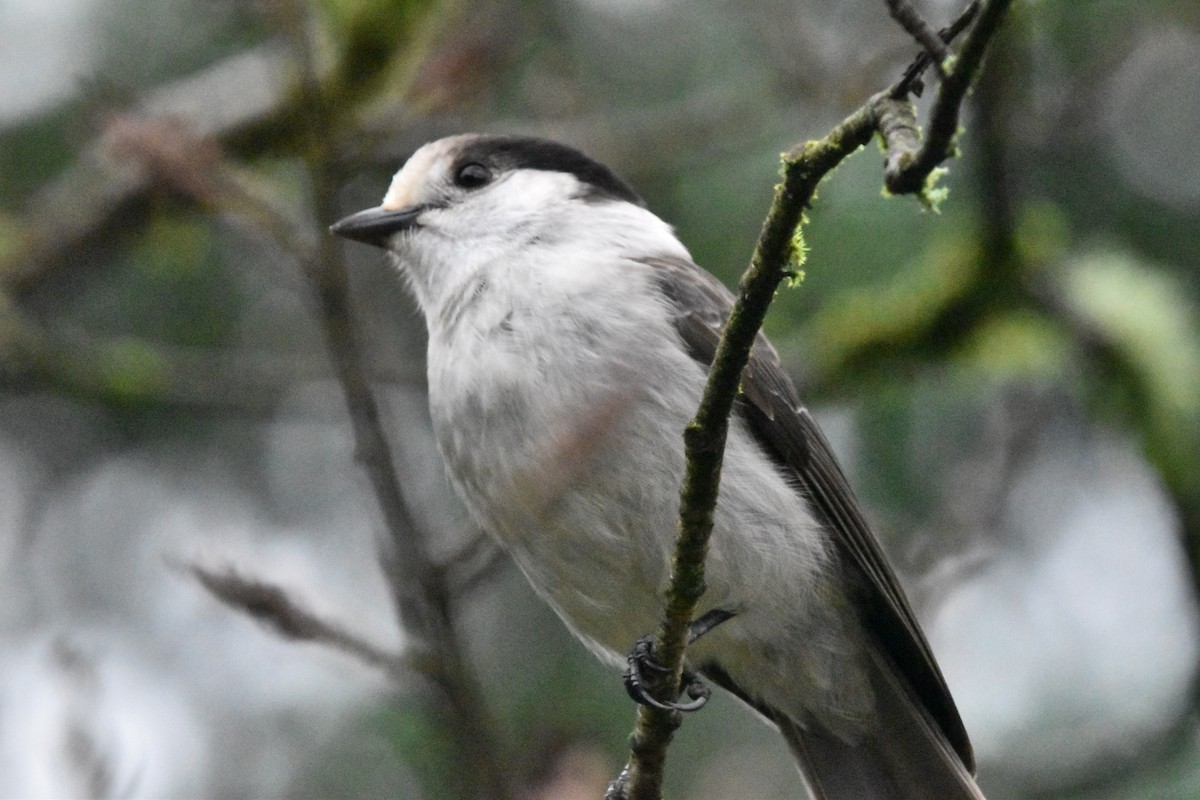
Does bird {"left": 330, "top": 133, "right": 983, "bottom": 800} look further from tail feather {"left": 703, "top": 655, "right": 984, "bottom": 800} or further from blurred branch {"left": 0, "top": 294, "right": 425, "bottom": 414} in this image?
blurred branch {"left": 0, "top": 294, "right": 425, "bottom": 414}

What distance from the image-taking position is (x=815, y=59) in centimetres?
558

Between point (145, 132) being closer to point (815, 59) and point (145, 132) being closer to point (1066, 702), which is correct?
point (815, 59)

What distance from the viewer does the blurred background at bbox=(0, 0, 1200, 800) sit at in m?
4.64

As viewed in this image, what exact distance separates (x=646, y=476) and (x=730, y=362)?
3.01 ft

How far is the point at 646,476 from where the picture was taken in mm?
3232

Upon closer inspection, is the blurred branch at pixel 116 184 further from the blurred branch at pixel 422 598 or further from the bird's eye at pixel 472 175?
the blurred branch at pixel 422 598

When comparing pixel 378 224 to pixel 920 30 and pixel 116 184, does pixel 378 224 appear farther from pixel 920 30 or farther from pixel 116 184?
pixel 920 30

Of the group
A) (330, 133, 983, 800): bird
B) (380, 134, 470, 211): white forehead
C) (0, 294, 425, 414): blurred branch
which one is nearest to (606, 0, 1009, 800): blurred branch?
(330, 133, 983, 800): bird

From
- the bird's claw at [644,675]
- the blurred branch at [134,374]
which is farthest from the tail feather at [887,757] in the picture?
the blurred branch at [134,374]

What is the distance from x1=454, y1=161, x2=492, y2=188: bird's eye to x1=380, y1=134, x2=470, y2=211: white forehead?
46 millimetres

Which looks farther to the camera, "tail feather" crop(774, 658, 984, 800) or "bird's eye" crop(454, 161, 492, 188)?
"bird's eye" crop(454, 161, 492, 188)

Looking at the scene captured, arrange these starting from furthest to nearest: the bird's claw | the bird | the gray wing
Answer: the gray wing
the bird
the bird's claw

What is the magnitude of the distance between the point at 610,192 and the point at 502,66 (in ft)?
4.37

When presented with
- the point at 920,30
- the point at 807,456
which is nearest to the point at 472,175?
the point at 807,456
